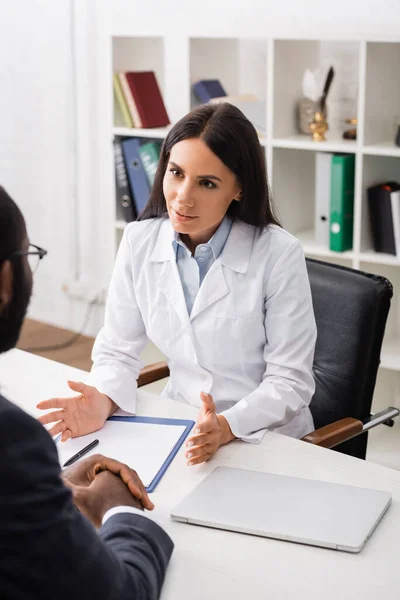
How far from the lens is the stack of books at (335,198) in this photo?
305 centimetres

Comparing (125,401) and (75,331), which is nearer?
(125,401)

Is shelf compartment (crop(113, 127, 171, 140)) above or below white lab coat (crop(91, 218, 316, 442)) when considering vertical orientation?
above

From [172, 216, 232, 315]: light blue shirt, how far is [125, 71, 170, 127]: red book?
5.27 ft

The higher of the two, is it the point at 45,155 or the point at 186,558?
the point at 45,155

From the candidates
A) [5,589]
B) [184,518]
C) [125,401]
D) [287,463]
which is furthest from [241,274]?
[5,589]

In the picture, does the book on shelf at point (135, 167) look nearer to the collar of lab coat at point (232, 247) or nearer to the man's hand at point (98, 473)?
the collar of lab coat at point (232, 247)

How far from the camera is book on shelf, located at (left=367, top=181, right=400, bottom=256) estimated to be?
301cm

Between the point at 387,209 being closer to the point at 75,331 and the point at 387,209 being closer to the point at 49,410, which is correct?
the point at 49,410

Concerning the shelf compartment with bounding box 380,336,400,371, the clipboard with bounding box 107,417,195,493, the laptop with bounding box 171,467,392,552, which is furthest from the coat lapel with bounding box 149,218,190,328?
the shelf compartment with bounding box 380,336,400,371

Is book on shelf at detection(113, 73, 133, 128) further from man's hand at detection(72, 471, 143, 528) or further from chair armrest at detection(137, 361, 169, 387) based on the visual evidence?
man's hand at detection(72, 471, 143, 528)

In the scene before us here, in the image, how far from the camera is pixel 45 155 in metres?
4.44

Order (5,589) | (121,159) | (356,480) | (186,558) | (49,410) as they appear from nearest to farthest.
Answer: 1. (5,589)
2. (186,558)
3. (356,480)
4. (49,410)
5. (121,159)

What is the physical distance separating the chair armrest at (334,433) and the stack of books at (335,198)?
1297mm

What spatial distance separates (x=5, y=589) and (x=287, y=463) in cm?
72
